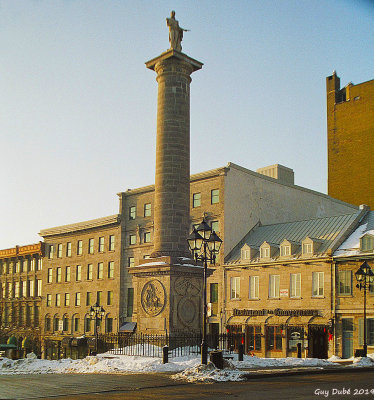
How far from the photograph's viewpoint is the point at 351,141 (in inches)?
2815

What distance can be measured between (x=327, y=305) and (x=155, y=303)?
18.8 metres

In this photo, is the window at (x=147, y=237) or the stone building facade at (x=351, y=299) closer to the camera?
the stone building facade at (x=351, y=299)

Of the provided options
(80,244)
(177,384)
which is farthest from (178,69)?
(80,244)

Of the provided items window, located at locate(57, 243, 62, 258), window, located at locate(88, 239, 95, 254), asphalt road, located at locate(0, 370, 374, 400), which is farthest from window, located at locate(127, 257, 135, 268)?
asphalt road, located at locate(0, 370, 374, 400)

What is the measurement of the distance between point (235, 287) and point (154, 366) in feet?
91.5

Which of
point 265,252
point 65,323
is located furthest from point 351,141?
point 65,323

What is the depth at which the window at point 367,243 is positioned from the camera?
4384 cm

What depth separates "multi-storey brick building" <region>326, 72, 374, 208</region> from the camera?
228 ft

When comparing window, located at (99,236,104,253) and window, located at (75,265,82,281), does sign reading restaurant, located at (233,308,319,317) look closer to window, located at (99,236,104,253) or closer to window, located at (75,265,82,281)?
window, located at (99,236,104,253)

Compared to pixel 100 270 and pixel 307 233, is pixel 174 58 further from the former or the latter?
pixel 100 270

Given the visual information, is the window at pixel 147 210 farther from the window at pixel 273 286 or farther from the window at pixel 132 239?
the window at pixel 273 286

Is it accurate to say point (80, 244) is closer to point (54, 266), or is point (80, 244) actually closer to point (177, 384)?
point (54, 266)

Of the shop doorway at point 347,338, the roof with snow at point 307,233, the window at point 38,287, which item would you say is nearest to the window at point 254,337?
the roof with snow at point 307,233

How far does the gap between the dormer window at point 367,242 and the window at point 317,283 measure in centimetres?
397
